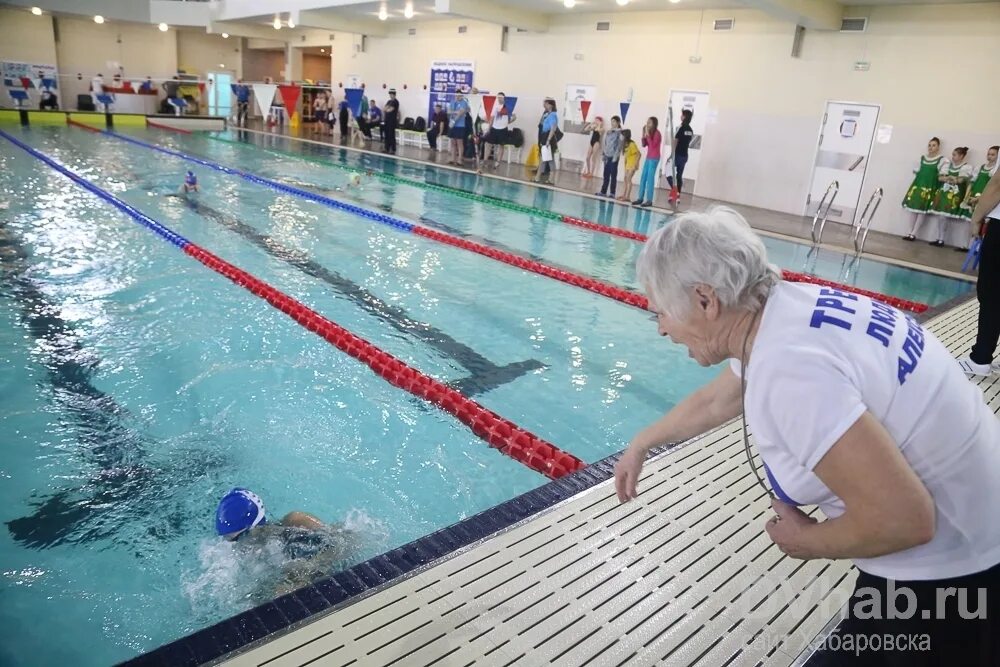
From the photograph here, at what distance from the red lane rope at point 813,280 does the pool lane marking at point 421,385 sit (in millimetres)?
2494

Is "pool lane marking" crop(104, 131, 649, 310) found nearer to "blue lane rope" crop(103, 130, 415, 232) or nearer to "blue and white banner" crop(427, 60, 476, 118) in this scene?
"blue lane rope" crop(103, 130, 415, 232)

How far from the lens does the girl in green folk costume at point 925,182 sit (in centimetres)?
1024

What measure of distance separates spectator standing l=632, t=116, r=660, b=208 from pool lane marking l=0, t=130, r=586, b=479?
7616mm

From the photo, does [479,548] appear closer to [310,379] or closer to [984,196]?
[310,379]

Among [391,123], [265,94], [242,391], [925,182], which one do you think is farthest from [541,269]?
[265,94]

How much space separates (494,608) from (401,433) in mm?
1722

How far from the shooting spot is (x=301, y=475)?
119 inches

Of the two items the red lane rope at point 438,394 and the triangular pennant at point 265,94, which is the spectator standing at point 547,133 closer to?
the triangular pennant at point 265,94

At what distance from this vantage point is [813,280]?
274 inches

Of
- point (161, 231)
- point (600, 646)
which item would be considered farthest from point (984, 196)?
point (161, 231)

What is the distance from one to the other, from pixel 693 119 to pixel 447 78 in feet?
27.2

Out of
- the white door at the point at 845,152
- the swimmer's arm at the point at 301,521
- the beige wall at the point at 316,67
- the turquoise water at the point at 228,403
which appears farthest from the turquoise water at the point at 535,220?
the beige wall at the point at 316,67

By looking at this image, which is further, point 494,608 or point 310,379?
point 310,379

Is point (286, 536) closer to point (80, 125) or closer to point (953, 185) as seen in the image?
point (953, 185)
